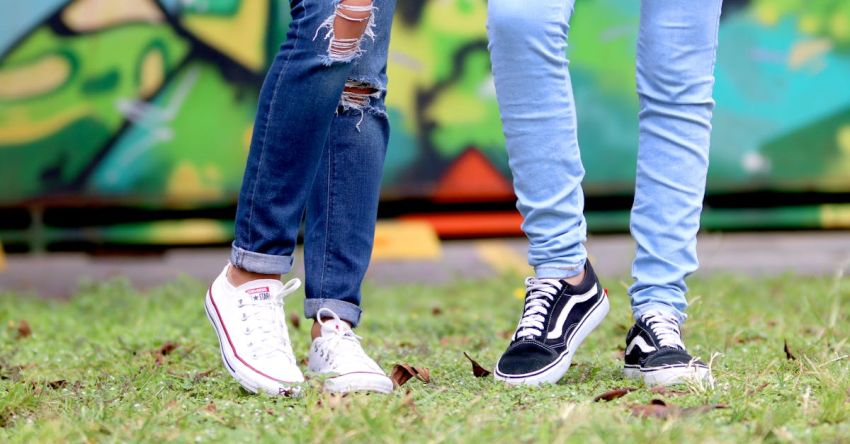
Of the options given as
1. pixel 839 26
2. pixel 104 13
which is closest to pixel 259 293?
pixel 104 13

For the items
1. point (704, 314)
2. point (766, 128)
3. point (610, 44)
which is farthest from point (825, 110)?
point (704, 314)

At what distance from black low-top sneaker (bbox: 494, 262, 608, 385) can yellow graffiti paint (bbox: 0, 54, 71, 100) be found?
4087mm

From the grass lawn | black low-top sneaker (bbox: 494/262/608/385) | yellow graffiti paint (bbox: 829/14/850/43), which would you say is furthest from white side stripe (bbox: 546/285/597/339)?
yellow graffiti paint (bbox: 829/14/850/43)

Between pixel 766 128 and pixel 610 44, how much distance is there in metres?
1.00

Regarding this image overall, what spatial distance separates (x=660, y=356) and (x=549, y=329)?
8.6 inches

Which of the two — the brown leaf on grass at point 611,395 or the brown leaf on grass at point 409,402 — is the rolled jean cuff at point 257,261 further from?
the brown leaf on grass at point 611,395

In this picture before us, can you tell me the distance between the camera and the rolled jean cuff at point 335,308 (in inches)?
79.9

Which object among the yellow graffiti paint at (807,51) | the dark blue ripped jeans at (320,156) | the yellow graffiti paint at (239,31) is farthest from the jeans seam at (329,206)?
the yellow graffiti paint at (807,51)

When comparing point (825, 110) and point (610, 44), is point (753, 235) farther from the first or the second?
point (610, 44)

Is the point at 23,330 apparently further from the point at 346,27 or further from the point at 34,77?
the point at 34,77

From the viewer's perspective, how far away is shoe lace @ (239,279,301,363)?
190 cm

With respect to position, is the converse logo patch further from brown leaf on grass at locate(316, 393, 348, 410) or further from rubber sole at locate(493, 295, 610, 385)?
rubber sole at locate(493, 295, 610, 385)

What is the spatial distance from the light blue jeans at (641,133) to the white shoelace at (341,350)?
0.39 m

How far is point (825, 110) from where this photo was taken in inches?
227
